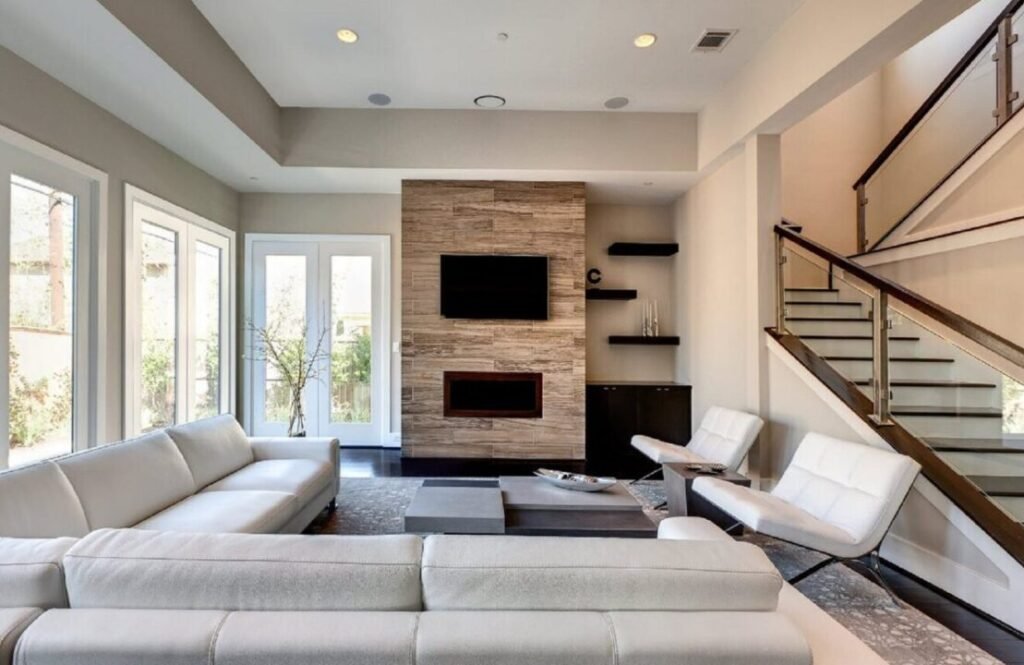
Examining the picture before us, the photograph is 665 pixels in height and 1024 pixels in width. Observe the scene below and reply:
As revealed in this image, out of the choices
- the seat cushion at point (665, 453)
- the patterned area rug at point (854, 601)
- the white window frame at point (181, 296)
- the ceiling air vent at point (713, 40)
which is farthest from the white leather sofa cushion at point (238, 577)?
the ceiling air vent at point (713, 40)

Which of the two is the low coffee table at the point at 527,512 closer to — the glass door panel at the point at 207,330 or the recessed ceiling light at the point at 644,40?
the recessed ceiling light at the point at 644,40

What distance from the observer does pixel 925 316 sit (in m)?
2.82

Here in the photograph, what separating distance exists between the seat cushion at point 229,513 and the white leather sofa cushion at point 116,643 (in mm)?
1134

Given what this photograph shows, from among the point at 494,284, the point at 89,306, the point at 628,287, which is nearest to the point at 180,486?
A: the point at 89,306

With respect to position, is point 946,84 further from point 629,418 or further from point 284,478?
point 284,478

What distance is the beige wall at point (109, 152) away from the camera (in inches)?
112

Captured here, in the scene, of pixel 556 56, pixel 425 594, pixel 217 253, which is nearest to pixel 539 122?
pixel 556 56

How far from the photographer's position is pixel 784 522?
2.41 m

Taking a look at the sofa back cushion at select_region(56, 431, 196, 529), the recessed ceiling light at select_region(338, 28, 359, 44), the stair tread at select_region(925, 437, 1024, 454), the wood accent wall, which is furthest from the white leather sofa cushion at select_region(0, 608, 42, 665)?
the wood accent wall

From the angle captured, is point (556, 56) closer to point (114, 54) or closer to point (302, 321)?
point (114, 54)

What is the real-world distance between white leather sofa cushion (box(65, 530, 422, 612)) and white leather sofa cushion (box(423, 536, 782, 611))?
0.34 ft

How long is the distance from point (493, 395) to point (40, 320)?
140 inches

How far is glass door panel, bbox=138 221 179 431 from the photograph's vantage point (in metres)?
4.12

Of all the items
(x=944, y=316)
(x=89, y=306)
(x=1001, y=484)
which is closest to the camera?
(x=1001, y=484)
